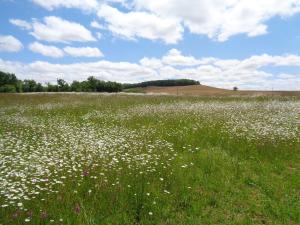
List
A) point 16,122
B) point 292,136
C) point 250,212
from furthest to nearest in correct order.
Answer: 1. point 16,122
2. point 292,136
3. point 250,212

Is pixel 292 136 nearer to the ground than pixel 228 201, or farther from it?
farther from it

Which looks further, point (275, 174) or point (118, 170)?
point (275, 174)

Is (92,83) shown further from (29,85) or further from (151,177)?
(151,177)

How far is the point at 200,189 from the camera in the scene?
8617 mm

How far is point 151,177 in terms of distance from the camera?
8922mm

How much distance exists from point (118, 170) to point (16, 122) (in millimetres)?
12764

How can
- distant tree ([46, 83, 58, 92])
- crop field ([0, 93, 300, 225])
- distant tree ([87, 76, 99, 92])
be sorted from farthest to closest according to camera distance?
1. distant tree ([87, 76, 99, 92])
2. distant tree ([46, 83, 58, 92])
3. crop field ([0, 93, 300, 225])

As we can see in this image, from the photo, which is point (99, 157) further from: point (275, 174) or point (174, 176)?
point (275, 174)

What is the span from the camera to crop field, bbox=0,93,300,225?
6.98 metres

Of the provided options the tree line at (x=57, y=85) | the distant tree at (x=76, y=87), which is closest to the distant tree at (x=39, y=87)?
the tree line at (x=57, y=85)

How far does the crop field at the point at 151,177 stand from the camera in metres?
6.98

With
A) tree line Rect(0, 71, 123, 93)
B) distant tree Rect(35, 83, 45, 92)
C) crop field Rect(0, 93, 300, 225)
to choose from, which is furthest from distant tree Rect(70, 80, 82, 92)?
crop field Rect(0, 93, 300, 225)

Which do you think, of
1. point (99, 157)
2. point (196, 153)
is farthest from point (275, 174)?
point (99, 157)

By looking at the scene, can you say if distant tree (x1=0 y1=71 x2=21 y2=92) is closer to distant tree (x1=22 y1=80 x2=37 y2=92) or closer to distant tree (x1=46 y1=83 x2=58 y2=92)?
distant tree (x1=22 y1=80 x2=37 y2=92)
